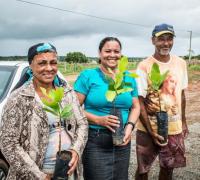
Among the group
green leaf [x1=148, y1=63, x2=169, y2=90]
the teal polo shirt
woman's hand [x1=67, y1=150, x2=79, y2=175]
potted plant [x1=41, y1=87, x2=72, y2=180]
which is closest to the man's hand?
green leaf [x1=148, y1=63, x2=169, y2=90]

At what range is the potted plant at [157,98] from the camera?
12.8 feet

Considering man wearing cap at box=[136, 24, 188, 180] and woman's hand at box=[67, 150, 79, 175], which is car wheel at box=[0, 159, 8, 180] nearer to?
man wearing cap at box=[136, 24, 188, 180]

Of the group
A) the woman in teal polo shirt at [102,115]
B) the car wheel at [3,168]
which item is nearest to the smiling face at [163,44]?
the woman in teal polo shirt at [102,115]

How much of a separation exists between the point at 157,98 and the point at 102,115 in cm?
80

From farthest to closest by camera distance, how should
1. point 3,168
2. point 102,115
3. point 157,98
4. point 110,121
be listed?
point 3,168, point 157,98, point 102,115, point 110,121

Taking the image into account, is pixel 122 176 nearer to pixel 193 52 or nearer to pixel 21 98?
pixel 21 98

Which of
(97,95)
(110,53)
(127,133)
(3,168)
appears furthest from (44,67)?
(3,168)

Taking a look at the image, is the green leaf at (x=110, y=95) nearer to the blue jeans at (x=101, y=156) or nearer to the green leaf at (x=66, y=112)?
the green leaf at (x=66, y=112)

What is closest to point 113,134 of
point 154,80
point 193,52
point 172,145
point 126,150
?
point 126,150

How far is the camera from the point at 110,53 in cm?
360

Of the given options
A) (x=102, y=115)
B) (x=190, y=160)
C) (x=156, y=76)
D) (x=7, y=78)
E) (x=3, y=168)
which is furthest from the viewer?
(x=190, y=160)

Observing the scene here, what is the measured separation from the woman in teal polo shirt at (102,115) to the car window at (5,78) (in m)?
1.70

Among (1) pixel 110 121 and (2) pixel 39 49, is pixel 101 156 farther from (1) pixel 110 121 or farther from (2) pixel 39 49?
(2) pixel 39 49

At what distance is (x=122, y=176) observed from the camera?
147 inches
